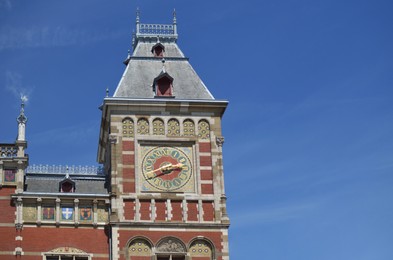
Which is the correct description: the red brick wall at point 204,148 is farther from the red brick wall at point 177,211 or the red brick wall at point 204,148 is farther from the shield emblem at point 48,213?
the shield emblem at point 48,213

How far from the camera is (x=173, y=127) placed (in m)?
51.0

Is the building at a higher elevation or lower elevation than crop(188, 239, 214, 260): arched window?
higher

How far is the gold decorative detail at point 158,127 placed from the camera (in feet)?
166

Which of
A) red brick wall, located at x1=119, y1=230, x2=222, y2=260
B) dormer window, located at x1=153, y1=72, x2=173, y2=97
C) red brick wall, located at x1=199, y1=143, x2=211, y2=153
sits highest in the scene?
dormer window, located at x1=153, y1=72, x2=173, y2=97

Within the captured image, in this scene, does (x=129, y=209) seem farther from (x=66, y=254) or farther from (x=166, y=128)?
(x=166, y=128)

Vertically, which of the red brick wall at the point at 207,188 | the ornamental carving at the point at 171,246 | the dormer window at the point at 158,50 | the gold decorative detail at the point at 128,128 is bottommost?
the ornamental carving at the point at 171,246

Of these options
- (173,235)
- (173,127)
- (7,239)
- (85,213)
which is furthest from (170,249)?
(7,239)

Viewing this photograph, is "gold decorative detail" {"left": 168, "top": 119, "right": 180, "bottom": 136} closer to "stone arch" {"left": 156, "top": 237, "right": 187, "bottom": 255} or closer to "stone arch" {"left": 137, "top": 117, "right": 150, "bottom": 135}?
"stone arch" {"left": 137, "top": 117, "right": 150, "bottom": 135}

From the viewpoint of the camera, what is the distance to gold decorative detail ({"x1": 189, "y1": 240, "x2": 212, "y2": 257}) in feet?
157

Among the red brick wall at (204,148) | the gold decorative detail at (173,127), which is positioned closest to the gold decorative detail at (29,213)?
the gold decorative detail at (173,127)

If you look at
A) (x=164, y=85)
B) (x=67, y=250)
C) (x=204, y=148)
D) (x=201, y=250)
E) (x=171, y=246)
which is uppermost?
(x=164, y=85)

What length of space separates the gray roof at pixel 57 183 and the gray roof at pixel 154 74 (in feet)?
15.9

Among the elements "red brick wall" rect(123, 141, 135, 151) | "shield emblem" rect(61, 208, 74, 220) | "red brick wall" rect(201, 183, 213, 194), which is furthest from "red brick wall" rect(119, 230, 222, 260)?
"red brick wall" rect(123, 141, 135, 151)

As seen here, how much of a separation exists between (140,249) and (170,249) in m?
1.50
